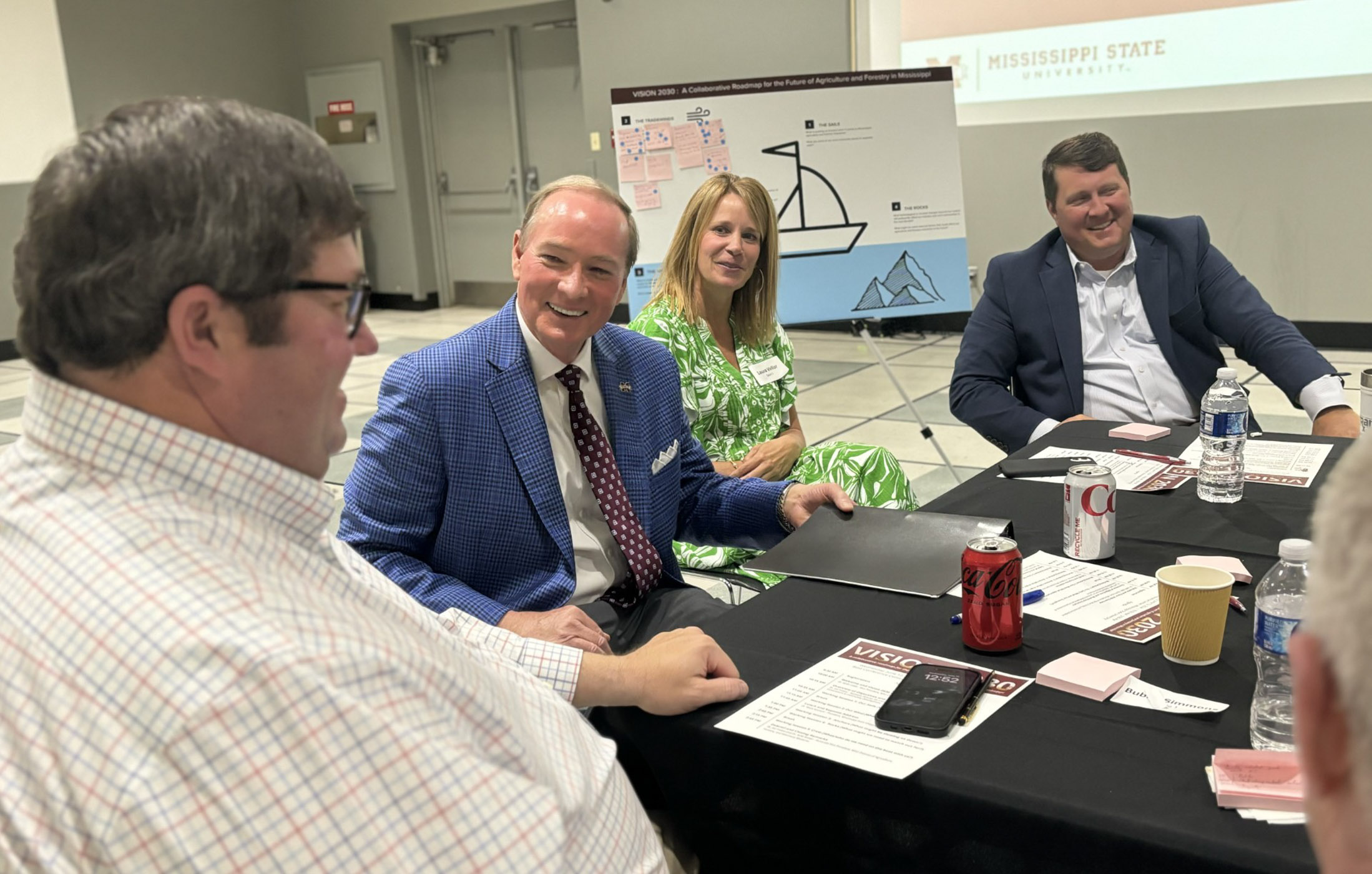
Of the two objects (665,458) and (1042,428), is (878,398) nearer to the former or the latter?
(1042,428)

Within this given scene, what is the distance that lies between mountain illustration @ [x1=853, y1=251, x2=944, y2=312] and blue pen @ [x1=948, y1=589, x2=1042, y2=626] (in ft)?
9.18

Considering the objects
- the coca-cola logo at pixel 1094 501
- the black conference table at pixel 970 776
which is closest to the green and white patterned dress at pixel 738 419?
the coca-cola logo at pixel 1094 501

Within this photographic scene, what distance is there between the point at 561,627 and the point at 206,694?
90cm

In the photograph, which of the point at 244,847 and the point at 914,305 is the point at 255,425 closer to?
the point at 244,847

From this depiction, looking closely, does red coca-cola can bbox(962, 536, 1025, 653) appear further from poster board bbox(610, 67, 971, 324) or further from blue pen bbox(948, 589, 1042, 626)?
poster board bbox(610, 67, 971, 324)

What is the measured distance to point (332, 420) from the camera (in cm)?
96

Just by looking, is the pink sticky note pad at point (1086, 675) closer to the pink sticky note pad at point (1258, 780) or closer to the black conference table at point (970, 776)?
the black conference table at point (970, 776)

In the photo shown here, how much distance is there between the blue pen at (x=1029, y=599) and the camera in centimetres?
151

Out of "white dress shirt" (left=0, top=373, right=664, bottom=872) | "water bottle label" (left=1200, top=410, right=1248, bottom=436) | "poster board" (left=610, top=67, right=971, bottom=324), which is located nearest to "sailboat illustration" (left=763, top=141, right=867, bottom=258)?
Answer: "poster board" (left=610, top=67, right=971, bottom=324)

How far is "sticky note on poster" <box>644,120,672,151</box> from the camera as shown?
4109 mm

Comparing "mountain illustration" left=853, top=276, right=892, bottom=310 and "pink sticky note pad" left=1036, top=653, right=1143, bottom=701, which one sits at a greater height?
"mountain illustration" left=853, top=276, right=892, bottom=310

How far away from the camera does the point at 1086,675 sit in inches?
51.4

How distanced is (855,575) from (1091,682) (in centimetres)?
45

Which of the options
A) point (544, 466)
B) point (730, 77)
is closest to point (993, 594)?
point (544, 466)
